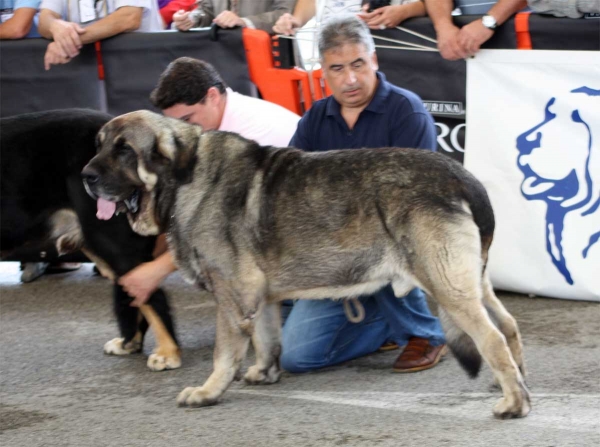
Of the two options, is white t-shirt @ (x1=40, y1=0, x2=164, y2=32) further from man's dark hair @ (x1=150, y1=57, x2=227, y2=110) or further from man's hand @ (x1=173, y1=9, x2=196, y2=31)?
man's dark hair @ (x1=150, y1=57, x2=227, y2=110)

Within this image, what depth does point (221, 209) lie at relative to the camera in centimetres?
426

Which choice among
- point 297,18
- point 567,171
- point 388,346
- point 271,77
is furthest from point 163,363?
point 297,18

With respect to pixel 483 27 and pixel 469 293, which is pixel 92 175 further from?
pixel 483 27

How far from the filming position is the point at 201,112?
507 centimetres

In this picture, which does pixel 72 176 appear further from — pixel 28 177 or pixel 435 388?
pixel 435 388

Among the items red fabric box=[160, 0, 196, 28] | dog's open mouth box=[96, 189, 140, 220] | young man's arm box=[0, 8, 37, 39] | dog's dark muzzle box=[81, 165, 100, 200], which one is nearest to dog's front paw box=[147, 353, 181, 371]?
dog's open mouth box=[96, 189, 140, 220]

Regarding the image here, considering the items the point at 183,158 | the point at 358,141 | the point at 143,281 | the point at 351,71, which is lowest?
the point at 143,281

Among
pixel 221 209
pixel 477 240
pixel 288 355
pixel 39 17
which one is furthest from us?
pixel 39 17

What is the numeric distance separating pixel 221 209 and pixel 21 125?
5.15ft

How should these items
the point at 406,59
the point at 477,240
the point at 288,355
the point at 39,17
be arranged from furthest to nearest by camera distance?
the point at 39,17, the point at 406,59, the point at 288,355, the point at 477,240

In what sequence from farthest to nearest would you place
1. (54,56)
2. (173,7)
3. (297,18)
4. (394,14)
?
(173,7), (54,56), (297,18), (394,14)

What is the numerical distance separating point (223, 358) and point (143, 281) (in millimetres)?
848

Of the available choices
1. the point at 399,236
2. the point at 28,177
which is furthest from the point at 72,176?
the point at 399,236

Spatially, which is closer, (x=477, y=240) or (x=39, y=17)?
(x=477, y=240)
